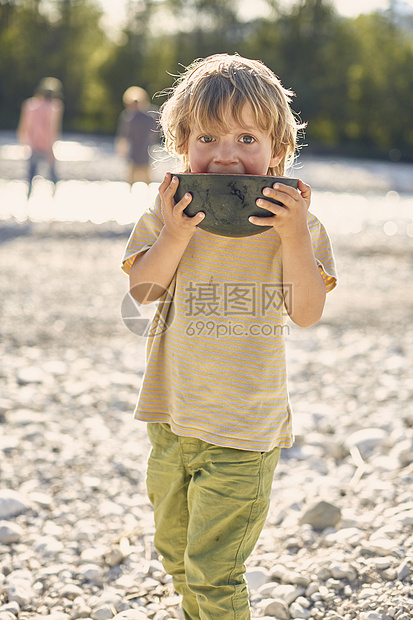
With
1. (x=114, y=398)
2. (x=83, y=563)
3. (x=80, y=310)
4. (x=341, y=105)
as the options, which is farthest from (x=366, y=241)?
(x=341, y=105)

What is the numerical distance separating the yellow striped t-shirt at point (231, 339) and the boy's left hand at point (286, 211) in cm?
16

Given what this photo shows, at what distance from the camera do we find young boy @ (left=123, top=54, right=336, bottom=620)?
1922 millimetres

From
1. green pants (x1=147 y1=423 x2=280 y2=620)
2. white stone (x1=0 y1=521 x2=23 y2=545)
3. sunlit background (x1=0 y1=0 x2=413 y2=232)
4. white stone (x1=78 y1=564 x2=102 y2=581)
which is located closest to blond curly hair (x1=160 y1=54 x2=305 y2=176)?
green pants (x1=147 y1=423 x2=280 y2=620)

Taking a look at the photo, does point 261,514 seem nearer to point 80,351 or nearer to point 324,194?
point 80,351

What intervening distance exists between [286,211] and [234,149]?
0.84 ft

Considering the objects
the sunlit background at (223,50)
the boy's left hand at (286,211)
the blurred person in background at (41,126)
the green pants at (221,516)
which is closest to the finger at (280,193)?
the boy's left hand at (286,211)

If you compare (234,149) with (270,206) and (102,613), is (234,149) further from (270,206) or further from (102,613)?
(102,613)

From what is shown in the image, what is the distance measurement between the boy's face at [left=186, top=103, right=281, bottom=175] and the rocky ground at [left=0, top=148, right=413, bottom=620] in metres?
1.57

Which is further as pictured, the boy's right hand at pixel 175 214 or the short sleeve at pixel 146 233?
the short sleeve at pixel 146 233

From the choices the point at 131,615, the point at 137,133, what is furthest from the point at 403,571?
the point at 137,133

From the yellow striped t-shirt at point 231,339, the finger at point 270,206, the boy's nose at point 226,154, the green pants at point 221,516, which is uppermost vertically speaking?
the boy's nose at point 226,154

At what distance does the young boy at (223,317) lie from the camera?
6.31ft

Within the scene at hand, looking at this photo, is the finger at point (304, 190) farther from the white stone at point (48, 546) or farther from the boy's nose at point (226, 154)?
the white stone at point (48, 546)

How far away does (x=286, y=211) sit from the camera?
1.81 metres
